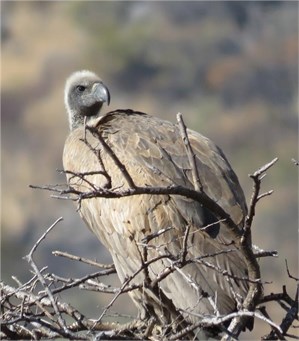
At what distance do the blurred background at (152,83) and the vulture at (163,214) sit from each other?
1806 centimetres

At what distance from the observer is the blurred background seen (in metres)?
29.6

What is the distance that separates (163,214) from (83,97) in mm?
2263

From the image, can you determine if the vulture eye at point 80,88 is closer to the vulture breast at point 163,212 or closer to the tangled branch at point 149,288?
the vulture breast at point 163,212

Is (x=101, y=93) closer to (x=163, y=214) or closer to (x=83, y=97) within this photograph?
(x=83, y=97)

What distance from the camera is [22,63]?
119 ft

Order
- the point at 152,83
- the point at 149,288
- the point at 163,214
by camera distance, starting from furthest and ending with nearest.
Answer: the point at 152,83, the point at 163,214, the point at 149,288

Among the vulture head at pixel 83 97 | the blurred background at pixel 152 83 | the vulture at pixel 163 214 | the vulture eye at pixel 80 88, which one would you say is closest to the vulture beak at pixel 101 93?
the vulture head at pixel 83 97

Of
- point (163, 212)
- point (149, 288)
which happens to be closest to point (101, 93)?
point (163, 212)

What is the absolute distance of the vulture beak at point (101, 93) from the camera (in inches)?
363

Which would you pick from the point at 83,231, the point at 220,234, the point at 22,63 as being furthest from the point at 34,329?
the point at 22,63

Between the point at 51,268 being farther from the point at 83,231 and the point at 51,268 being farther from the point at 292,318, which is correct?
the point at 292,318

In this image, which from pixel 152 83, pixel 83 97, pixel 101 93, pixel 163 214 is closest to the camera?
pixel 163 214

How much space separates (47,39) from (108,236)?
30771mm

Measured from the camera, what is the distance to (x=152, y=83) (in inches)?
1462
